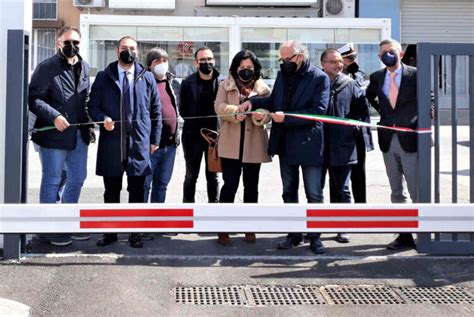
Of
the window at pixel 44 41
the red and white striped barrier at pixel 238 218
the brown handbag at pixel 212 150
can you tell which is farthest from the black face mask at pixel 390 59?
the window at pixel 44 41

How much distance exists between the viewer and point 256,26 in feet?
63.3

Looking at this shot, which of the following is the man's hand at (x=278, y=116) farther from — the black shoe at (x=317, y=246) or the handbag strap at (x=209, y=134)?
the black shoe at (x=317, y=246)

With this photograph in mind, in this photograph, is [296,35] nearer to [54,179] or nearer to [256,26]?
[256,26]

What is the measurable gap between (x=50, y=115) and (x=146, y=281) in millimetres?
1859

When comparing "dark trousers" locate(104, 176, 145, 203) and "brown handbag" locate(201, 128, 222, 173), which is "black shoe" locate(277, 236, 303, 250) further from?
"dark trousers" locate(104, 176, 145, 203)

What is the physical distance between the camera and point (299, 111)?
565cm

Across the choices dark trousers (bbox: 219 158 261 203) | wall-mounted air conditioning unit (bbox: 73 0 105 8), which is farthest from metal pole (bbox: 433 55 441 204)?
wall-mounted air conditioning unit (bbox: 73 0 105 8)

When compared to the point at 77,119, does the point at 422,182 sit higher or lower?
lower

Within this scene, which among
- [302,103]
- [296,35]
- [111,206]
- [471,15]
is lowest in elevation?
[111,206]

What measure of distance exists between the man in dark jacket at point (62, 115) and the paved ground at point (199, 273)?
0.66 meters

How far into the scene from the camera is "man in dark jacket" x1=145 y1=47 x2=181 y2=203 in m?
6.30

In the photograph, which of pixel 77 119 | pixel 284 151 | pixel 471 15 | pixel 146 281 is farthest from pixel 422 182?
pixel 471 15

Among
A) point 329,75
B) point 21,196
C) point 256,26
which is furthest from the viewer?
point 256,26

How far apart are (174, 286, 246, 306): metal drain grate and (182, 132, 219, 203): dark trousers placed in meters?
1.99
